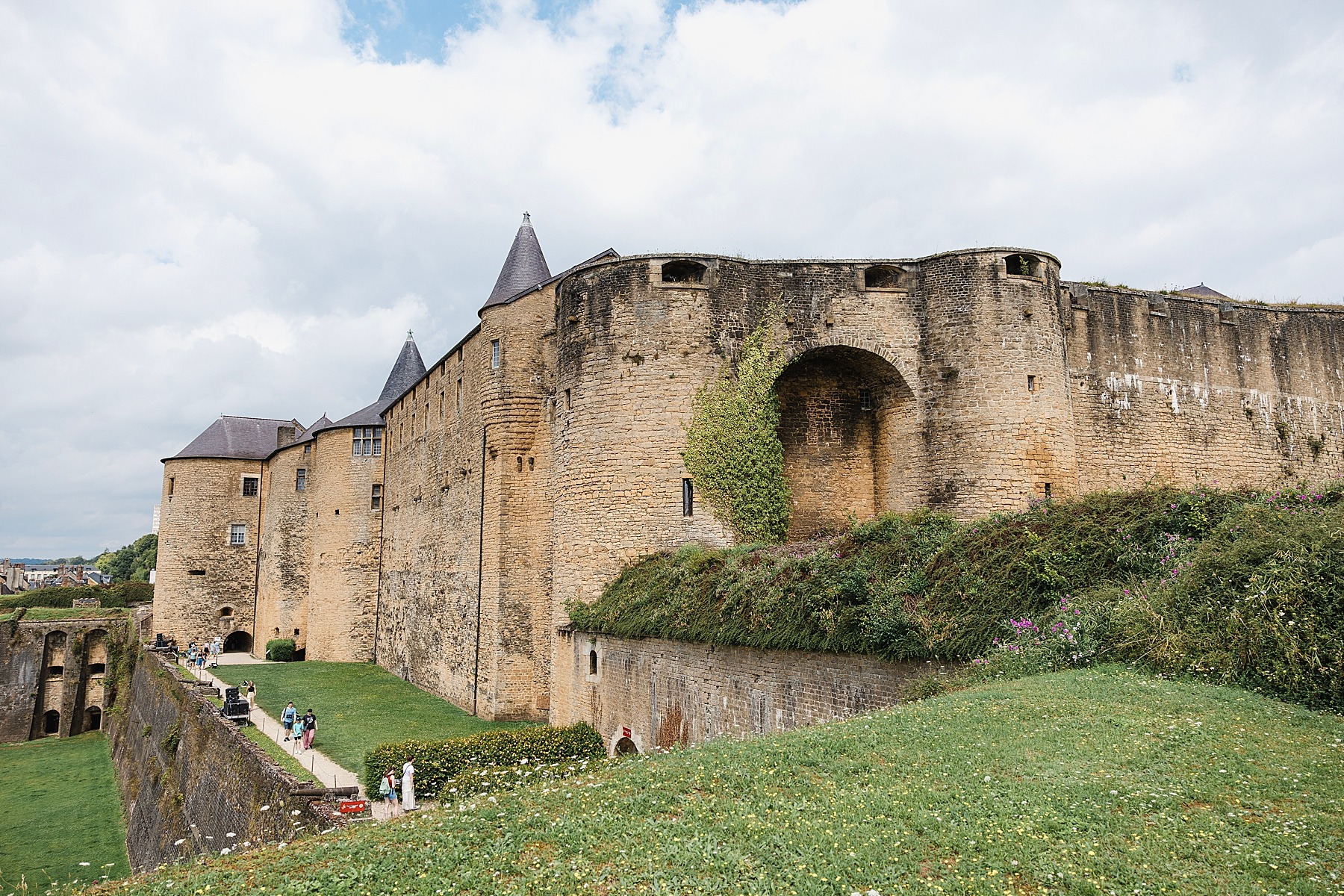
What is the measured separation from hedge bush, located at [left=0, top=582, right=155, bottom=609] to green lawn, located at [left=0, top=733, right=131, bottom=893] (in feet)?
64.8

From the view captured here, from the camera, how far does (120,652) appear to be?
41.5 m

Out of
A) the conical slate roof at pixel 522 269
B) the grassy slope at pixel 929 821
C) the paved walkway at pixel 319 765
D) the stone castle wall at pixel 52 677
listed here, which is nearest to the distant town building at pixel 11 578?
the stone castle wall at pixel 52 677

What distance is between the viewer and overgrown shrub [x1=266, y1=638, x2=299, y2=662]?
122ft

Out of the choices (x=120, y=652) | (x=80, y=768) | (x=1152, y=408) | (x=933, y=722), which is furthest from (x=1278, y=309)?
(x=120, y=652)

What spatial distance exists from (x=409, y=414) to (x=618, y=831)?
2983cm

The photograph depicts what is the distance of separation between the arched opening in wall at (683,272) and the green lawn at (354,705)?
1113 centimetres

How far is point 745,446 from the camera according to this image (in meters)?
18.1

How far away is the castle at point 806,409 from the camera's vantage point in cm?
1808

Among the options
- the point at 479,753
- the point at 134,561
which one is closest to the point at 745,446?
the point at 479,753

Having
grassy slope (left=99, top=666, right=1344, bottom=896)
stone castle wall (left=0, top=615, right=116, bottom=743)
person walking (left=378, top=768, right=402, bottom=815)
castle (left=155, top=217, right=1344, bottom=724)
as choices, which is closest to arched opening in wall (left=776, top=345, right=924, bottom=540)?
castle (left=155, top=217, right=1344, bottom=724)

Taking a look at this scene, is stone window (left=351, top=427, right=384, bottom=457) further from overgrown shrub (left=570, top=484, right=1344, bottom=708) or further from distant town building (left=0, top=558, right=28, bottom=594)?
distant town building (left=0, top=558, right=28, bottom=594)

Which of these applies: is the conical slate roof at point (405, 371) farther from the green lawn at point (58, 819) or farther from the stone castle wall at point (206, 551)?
the green lawn at point (58, 819)

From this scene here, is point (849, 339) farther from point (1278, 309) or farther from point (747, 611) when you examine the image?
point (1278, 309)

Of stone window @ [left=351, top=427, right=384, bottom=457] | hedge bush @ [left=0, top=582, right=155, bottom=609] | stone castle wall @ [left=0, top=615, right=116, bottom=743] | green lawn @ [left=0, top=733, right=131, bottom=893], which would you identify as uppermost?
stone window @ [left=351, top=427, right=384, bottom=457]
